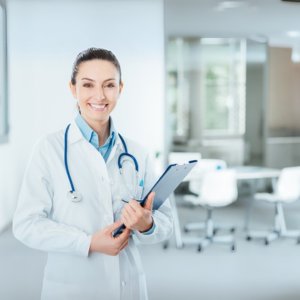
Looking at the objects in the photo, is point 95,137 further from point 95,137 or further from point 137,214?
point 137,214

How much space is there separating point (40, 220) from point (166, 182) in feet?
1.09

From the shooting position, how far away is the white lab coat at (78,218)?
4.09 ft

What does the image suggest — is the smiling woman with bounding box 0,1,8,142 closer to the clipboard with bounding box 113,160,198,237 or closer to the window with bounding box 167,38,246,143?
the clipboard with bounding box 113,160,198,237

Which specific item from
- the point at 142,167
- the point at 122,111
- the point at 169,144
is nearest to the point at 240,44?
the point at 169,144

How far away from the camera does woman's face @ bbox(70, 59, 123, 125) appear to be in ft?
4.28

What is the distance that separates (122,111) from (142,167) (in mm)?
468

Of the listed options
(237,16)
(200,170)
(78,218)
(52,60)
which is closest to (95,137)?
(78,218)

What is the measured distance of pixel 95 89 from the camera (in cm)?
131

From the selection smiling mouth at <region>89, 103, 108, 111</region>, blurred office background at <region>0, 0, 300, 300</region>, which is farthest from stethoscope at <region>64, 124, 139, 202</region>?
blurred office background at <region>0, 0, 300, 300</region>

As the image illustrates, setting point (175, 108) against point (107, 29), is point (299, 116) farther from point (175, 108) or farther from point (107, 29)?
point (107, 29)

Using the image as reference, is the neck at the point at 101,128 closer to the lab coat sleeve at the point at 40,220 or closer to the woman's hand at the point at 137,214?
the lab coat sleeve at the point at 40,220

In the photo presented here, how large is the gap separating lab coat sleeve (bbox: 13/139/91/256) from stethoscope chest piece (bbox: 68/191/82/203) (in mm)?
49

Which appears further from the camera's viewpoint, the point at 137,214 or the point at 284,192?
the point at 284,192

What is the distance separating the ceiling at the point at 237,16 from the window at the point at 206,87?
6.26ft
